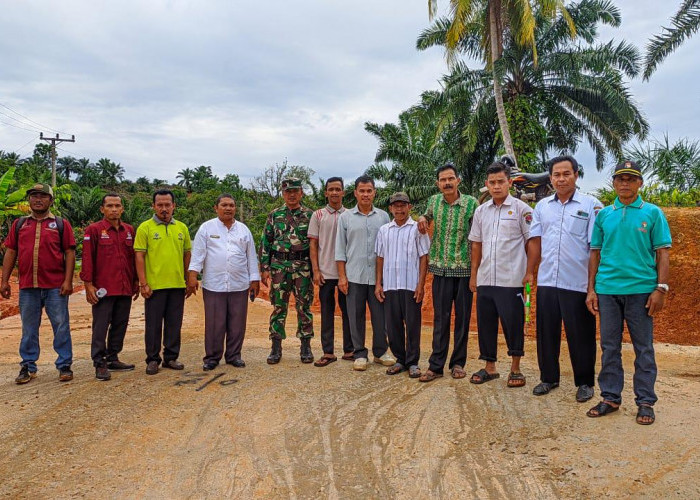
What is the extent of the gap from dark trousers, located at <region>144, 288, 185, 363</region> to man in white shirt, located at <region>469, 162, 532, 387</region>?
296 cm

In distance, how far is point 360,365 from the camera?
207 inches

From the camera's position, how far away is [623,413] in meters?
3.84

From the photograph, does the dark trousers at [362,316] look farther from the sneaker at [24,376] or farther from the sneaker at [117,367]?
the sneaker at [24,376]

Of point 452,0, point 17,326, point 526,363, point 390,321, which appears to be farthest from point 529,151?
point 17,326

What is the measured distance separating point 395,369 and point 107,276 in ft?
9.73

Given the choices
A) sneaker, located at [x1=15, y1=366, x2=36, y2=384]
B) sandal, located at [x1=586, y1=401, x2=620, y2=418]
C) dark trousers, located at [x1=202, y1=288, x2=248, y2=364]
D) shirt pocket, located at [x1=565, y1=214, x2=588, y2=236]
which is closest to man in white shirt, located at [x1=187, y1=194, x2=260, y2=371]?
dark trousers, located at [x1=202, y1=288, x2=248, y2=364]

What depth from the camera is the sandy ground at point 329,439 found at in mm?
3023

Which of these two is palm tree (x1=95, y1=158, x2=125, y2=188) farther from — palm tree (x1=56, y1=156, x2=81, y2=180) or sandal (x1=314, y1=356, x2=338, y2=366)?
sandal (x1=314, y1=356, x2=338, y2=366)

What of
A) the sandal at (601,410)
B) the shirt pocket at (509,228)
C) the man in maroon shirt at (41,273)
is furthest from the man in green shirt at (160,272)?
the sandal at (601,410)

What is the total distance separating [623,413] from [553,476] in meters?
1.15

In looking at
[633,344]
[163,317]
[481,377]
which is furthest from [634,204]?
[163,317]

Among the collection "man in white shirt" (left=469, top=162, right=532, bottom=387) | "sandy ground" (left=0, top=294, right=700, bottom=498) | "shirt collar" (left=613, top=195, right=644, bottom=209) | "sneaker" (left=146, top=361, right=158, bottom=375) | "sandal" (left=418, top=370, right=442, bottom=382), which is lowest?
"sandy ground" (left=0, top=294, right=700, bottom=498)

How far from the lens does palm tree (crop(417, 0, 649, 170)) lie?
16625 millimetres

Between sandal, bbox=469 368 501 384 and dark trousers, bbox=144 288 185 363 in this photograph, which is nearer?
sandal, bbox=469 368 501 384
